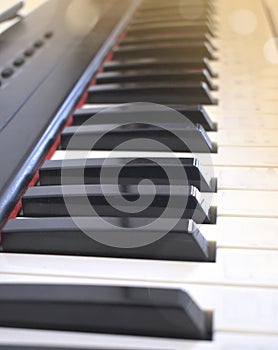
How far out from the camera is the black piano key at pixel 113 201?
63 cm

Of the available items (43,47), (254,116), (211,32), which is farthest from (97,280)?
(211,32)

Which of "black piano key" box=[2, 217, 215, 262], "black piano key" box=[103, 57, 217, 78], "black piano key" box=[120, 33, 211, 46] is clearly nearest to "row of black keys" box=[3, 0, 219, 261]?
"black piano key" box=[2, 217, 215, 262]

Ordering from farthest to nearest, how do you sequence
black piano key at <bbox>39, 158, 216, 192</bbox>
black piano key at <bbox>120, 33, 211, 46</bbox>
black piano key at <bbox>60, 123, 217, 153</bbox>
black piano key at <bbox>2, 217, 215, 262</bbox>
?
black piano key at <bbox>120, 33, 211, 46</bbox>
black piano key at <bbox>60, 123, 217, 153</bbox>
black piano key at <bbox>39, 158, 216, 192</bbox>
black piano key at <bbox>2, 217, 215, 262</bbox>

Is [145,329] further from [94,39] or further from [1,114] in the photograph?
[94,39]

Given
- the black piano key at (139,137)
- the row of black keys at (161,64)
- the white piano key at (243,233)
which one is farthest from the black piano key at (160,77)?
the white piano key at (243,233)

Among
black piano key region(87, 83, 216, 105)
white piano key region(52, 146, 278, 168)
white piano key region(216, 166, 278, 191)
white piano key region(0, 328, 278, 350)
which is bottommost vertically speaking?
white piano key region(0, 328, 278, 350)

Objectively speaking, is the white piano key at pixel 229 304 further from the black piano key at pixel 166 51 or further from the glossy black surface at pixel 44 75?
the black piano key at pixel 166 51

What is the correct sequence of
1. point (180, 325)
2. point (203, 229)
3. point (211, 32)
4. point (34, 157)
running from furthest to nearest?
point (211, 32), point (34, 157), point (203, 229), point (180, 325)

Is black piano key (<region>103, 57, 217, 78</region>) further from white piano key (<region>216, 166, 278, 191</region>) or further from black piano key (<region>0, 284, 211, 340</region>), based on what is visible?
black piano key (<region>0, 284, 211, 340</region>)

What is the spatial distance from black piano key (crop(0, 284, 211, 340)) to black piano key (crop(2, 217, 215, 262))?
7 cm

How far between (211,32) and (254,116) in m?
0.52

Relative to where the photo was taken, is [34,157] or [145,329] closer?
[145,329]

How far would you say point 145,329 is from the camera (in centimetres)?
48

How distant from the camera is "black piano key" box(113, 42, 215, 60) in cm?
118
